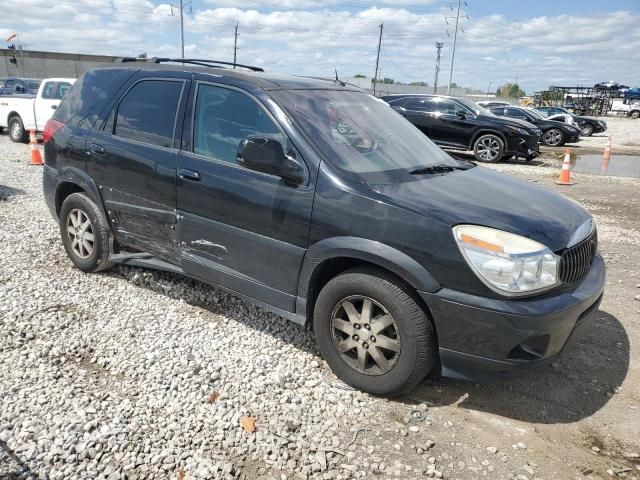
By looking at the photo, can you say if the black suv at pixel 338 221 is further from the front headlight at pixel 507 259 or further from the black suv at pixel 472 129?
the black suv at pixel 472 129

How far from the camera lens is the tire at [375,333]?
2846mm

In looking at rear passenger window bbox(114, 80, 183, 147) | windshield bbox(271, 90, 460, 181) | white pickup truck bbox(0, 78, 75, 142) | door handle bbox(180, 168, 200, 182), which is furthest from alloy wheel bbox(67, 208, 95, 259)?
white pickup truck bbox(0, 78, 75, 142)

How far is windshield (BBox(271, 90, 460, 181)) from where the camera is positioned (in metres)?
3.24

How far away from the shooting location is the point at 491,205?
9.83 feet

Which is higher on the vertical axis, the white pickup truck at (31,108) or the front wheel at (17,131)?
the white pickup truck at (31,108)

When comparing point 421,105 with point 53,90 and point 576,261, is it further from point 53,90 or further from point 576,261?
point 576,261

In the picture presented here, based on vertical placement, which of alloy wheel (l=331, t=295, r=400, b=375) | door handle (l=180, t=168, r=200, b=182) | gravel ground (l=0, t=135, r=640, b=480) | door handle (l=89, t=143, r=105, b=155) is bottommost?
gravel ground (l=0, t=135, r=640, b=480)

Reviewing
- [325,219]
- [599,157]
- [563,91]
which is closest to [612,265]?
[325,219]

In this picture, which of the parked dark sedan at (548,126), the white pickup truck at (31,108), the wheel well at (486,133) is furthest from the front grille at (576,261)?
the parked dark sedan at (548,126)

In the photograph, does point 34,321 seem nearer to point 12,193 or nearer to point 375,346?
point 375,346

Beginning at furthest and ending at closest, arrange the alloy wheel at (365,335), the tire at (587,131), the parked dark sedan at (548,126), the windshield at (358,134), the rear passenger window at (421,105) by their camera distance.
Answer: the tire at (587,131), the parked dark sedan at (548,126), the rear passenger window at (421,105), the windshield at (358,134), the alloy wheel at (365,335)

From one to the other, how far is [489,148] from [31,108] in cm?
1243

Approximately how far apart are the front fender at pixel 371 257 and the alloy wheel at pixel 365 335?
26cm

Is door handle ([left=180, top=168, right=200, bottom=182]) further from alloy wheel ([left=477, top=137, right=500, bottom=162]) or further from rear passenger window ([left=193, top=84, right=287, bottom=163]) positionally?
alloy wheel ([left=477, top=137, right=500, bottom=162])
